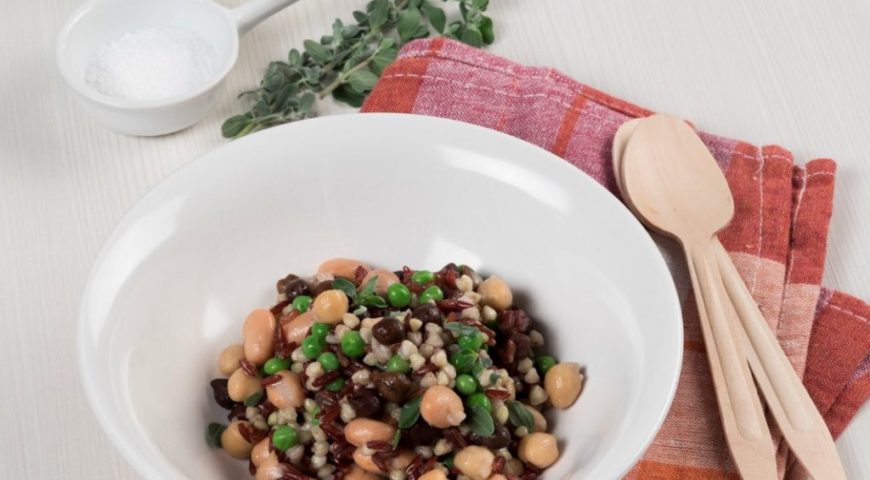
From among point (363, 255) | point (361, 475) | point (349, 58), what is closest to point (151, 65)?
point (349, 58)

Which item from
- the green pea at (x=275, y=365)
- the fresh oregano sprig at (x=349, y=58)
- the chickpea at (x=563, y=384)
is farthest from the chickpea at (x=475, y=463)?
the fresh oregano sprig at (x=349, y=58)

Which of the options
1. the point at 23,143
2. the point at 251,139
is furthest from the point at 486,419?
the point at 23,143

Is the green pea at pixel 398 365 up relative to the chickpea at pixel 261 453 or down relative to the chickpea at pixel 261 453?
up

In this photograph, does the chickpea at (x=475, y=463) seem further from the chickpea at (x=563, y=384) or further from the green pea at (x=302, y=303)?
the green pea at (x=302, y=303)

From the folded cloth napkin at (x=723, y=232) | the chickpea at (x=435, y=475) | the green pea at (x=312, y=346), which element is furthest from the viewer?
the folded cloth napkin at (x=723, y=232)

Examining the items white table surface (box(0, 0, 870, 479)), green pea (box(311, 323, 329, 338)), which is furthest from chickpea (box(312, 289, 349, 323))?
white table surface (box(0, 0, 870, 479))

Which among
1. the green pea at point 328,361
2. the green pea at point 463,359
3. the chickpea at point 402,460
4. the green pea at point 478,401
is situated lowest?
the chickpea at point 402,460
